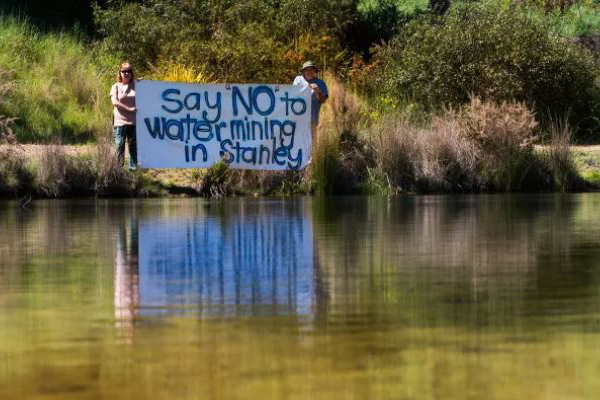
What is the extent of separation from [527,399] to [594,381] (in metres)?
0.50

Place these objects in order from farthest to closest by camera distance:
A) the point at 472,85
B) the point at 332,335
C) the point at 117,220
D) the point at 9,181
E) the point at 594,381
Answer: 1. the point at 472,85
2. the point at 9,181
3. the point at 117,220
4. the point at 332,335
5. the point at 594,381

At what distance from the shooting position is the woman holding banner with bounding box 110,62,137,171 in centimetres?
2280

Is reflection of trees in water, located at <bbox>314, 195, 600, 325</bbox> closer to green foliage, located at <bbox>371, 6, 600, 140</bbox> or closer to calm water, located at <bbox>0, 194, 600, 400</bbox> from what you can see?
calm water, located at <bbox>0, 194, 600, 400</bbox>

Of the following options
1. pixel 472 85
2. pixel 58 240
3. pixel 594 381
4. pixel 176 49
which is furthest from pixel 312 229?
pixel 176 49

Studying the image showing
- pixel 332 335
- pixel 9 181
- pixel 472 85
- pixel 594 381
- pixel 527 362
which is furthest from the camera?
pixel 472 85

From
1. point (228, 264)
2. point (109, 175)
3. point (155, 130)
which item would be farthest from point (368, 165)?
point (228, 264)

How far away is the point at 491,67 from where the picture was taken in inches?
1120

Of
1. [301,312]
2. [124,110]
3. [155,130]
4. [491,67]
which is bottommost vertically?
[301,312]

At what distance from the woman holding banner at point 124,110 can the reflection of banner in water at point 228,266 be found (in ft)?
23.4

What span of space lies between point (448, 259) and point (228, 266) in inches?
67.3

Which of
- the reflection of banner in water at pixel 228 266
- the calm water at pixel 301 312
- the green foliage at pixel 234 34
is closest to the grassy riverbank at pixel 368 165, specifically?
the green foliage at pixel 234 34

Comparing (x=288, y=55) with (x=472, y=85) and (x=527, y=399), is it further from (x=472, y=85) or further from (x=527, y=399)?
(x=527, y=399)

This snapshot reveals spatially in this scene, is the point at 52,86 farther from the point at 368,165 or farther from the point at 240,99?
the point at 368,165

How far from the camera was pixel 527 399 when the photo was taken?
5.57 m
